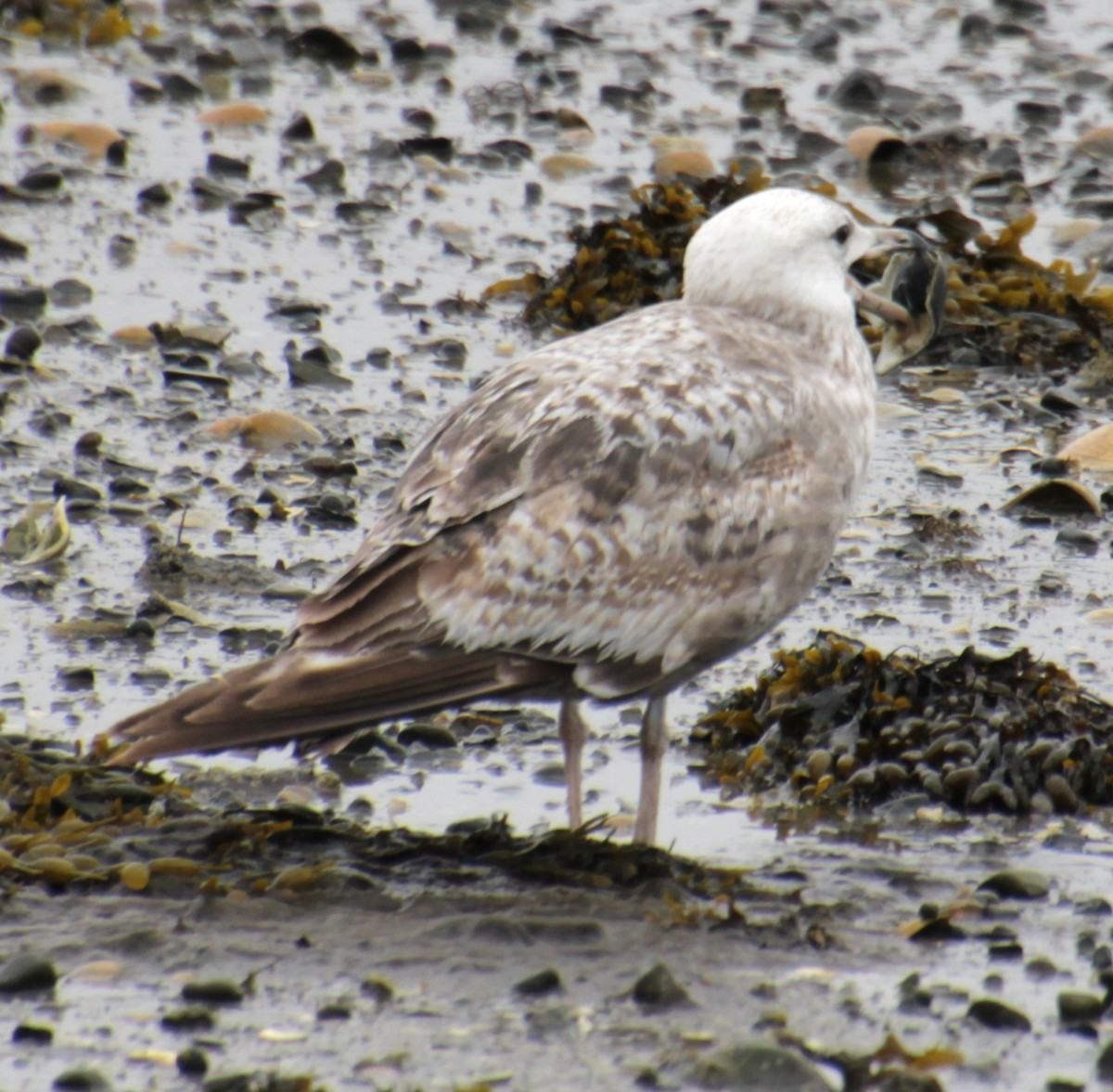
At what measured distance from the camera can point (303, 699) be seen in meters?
4.59

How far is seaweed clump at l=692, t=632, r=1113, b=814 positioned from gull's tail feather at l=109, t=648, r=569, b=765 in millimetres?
1135

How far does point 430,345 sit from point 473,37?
4.69 metres

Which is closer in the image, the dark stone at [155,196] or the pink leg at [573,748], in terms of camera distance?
the pink leg at [573,748]

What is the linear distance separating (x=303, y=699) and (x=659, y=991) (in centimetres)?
95

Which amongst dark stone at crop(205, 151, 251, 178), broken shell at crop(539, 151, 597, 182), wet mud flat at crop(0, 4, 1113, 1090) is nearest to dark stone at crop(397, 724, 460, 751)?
wet mud flat at crop(0, 4, 1113, 1090)

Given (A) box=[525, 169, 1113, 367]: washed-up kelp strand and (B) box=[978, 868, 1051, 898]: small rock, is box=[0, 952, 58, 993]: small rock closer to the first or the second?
(B) box=[978, 868, 1051, 898]: small rock

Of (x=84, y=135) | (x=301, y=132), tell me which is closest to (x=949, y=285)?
(x=301, y=132)

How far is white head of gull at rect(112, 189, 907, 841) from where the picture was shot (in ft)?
15.3

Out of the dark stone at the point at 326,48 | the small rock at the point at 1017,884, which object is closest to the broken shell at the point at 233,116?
the dark stone at the point at 326,48

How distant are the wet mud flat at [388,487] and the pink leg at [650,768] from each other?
192 mm

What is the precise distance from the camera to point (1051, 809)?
18.1ft

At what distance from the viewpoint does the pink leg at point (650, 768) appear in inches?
201

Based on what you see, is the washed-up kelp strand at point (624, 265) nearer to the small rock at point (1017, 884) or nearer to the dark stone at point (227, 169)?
the dark stone at point (227, 169)

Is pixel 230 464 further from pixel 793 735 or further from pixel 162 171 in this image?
pixel 162 171
